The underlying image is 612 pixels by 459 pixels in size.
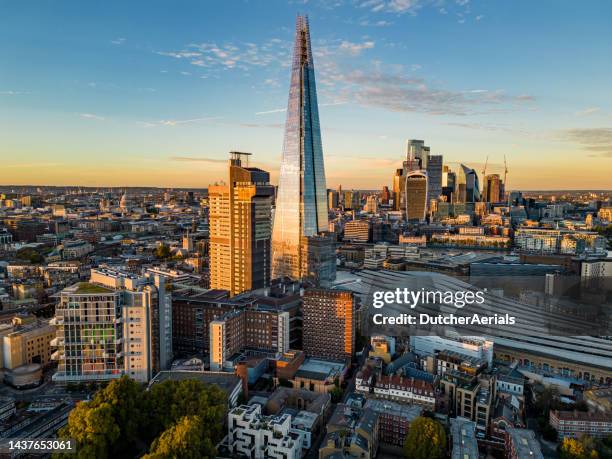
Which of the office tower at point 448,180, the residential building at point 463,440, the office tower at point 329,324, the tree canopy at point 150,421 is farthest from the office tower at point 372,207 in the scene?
the tree canopy at point 150,421

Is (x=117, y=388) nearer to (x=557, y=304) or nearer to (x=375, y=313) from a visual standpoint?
(x=375, y=313)

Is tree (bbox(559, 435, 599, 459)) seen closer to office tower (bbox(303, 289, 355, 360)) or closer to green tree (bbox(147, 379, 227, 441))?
office tower (bbox(303, 289, 355, 360))

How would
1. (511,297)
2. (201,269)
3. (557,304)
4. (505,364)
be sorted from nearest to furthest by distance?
1. (505,364)
2. (557,304)
3. (511,297)
4. (201,269)

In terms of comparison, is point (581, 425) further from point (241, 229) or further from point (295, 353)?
point (241, 229)

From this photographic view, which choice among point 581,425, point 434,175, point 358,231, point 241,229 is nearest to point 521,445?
→ point 581,425

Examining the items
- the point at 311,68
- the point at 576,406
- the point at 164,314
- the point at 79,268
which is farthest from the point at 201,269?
the point at 576,406

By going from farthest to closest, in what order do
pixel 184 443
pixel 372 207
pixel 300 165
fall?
pixel 372 207
pixel 300 165
pixel 184 443

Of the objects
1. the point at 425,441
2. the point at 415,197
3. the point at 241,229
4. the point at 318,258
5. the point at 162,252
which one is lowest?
the point at 425,441
